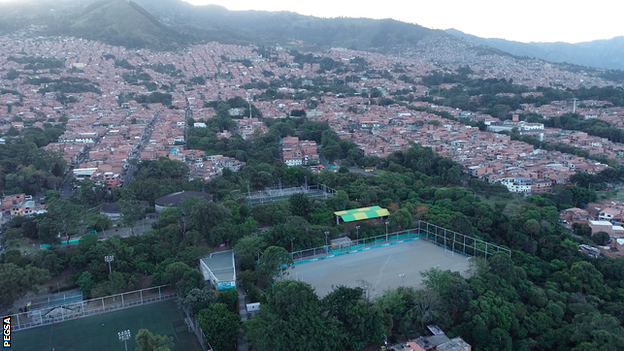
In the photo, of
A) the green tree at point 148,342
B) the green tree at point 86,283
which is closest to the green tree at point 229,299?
the green tree at point 148,342

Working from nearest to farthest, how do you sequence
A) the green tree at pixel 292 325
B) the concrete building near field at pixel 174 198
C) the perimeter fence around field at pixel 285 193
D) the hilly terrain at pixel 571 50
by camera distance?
the green tree at pixel 292 325
the concrete building near field at pixel 174 198
the perimeter fence around field at pixel 285 193
the hilly terrain at pixel 571 50

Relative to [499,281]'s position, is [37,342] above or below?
below

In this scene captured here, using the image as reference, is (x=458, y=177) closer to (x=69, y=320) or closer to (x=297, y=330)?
(x=297, y=330)

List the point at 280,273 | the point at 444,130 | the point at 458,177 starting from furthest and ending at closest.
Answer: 1. the point at 444,130
2. the point at 458,177
3. the point at 280,273

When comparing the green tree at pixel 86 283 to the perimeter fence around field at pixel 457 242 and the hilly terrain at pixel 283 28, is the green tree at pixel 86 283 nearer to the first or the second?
the perimeter fence around field at pixel 457 242

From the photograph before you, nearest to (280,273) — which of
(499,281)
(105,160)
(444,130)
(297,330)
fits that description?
(297,330)

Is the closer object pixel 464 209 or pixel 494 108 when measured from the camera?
pixel 464 209

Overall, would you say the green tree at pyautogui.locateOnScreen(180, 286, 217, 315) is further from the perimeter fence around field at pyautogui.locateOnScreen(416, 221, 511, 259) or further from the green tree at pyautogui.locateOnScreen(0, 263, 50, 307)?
the perimeter fence around field at pyautogui.locateOnScreen(416, 221, 511, 259)
